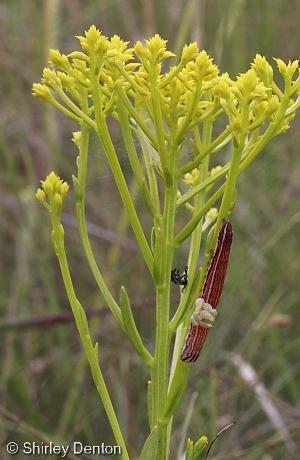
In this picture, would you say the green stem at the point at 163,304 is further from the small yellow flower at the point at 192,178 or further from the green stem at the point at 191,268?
the small yellow flower at the point at 192,178

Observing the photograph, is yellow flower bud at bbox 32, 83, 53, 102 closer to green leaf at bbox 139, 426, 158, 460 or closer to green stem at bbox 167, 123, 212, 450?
green stem at bbox 167, 123, 212, 450

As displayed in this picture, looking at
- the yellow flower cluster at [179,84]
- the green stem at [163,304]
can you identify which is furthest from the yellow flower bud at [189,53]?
the green stem at [163,304]

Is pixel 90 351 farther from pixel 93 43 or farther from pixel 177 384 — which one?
pixel 93 43

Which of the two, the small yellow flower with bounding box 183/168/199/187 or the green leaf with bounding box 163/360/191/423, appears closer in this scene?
the green leaf with bounding box 163/360/191/423

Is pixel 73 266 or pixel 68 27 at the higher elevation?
pixel 68 27

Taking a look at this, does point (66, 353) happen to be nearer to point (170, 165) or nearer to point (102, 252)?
point (102, 252)

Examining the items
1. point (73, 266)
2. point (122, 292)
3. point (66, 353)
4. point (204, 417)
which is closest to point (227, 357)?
point (204, 417)

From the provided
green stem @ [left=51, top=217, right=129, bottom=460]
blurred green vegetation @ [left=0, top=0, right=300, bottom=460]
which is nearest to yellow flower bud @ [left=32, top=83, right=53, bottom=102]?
green stem @ [left=51, top=217, right=129, bottom=460]

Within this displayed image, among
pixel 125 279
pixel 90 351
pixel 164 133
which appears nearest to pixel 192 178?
pixel 164 133
